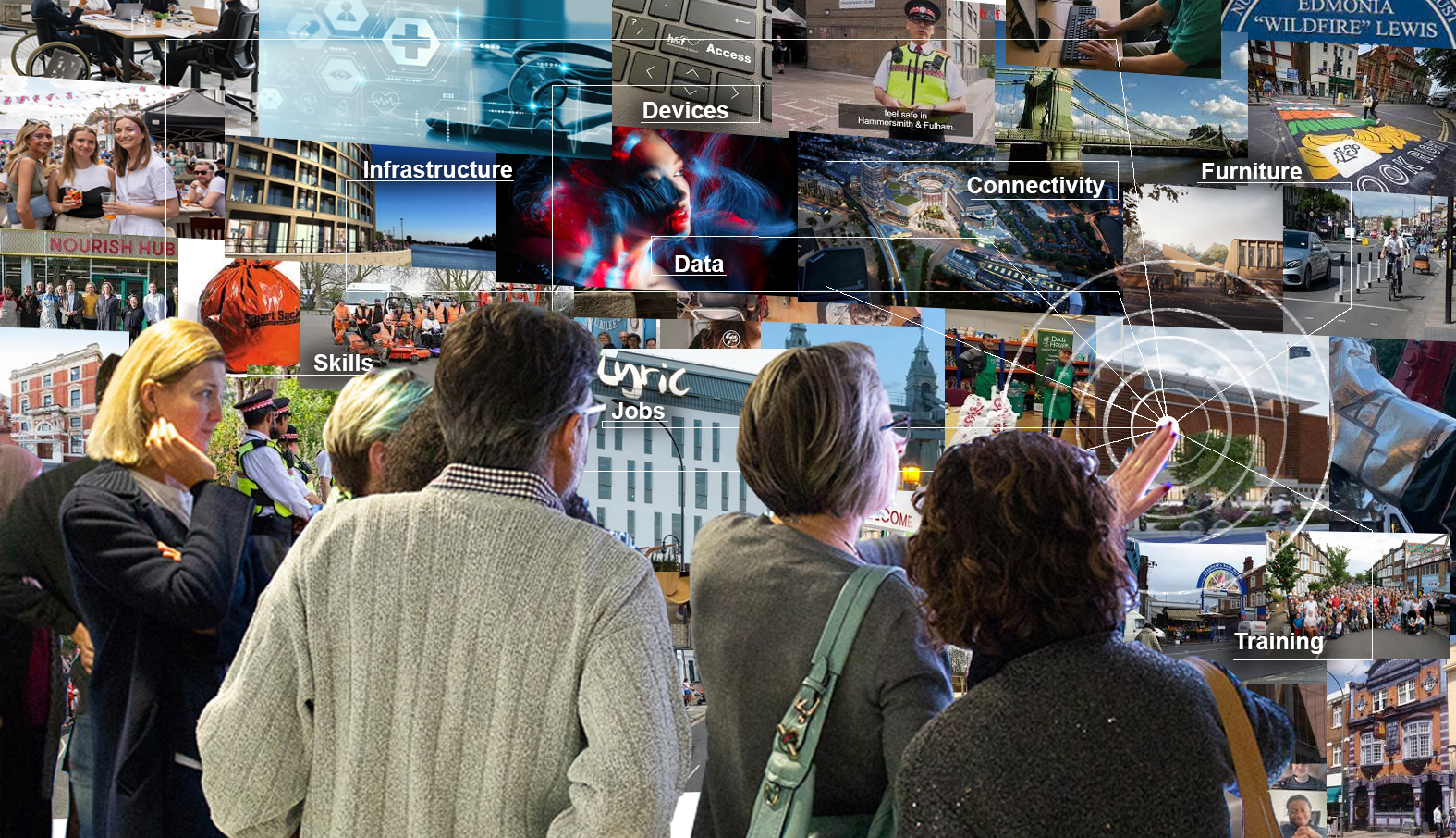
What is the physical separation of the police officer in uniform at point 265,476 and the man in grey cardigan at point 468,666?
4.87ft

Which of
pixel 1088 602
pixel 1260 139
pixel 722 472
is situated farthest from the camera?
pixel 1260 139

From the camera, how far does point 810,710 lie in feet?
4.60

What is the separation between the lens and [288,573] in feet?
4.31

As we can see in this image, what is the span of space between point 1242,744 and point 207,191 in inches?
116

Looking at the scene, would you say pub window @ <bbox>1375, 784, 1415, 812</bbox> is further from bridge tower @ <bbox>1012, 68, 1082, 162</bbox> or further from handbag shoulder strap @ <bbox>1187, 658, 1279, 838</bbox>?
handbag shoulder strap @ <bbox>1187, 658, 1279, 838</bbox>

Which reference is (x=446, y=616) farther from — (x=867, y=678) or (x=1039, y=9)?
(x=1039, y=9)

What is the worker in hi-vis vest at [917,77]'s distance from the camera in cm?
340

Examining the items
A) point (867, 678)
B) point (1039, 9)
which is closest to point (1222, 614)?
point (1039, 9)

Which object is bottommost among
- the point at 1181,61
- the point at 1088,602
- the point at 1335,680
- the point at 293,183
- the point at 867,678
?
the point at 1335,680

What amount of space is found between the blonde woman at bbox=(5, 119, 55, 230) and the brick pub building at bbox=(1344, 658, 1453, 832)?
3.65 m

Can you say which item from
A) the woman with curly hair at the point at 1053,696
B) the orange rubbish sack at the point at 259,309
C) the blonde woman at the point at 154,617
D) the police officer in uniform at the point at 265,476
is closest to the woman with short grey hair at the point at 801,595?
the woman with curly hair at the point at 1053,696

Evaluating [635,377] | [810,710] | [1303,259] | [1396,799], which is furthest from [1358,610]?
[810,710]

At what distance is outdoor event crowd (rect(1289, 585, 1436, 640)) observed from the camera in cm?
338

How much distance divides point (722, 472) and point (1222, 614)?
1.36m
